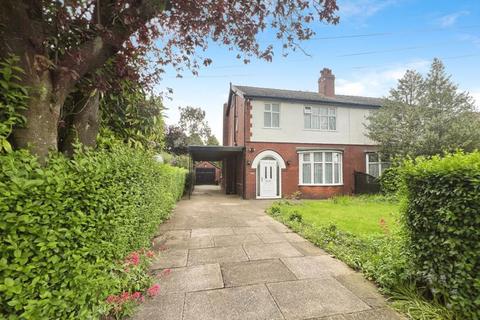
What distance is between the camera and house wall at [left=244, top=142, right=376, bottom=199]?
1331 centimetres

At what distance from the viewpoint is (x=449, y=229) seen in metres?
2.29

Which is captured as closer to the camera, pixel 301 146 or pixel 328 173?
pixel 301 146

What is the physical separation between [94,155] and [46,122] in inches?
21.5

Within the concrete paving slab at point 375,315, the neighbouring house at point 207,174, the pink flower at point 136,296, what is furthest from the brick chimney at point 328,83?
the neighbouring house at point 207,174

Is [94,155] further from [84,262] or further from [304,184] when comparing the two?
[304,184]

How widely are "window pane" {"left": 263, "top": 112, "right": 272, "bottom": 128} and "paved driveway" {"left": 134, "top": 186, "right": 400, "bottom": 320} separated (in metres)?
9.11

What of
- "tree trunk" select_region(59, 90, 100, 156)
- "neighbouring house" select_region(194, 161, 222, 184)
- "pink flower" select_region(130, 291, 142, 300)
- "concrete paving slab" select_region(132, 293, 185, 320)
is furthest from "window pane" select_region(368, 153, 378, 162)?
"neighbouring house" select_region(194, 161, 222, 184)

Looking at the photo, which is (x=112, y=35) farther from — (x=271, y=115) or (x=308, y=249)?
(x=271, y=115)

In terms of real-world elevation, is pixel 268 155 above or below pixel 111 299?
above

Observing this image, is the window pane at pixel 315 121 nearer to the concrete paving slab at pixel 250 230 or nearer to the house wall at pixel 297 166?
the house wall at pixel 297 166

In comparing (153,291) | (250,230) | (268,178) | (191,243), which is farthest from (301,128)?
(153,291)

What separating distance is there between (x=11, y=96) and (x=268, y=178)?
1241 cm

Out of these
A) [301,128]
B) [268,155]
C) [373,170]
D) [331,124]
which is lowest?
[373,170]

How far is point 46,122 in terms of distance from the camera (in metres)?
2.05
